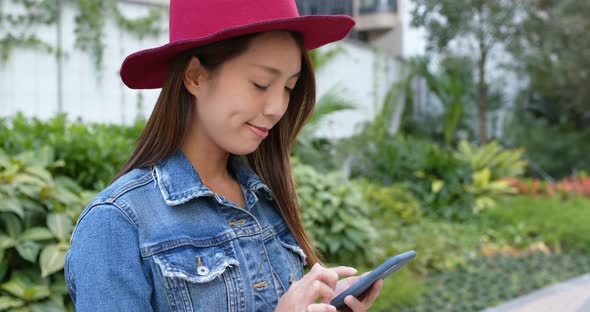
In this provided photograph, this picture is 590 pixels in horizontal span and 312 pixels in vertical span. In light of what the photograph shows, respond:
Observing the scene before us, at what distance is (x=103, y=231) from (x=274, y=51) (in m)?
0.49

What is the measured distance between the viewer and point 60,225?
2686 mm

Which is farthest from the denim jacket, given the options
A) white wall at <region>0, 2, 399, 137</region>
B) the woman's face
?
white wall at <region>0, 2, 399, 137</region>

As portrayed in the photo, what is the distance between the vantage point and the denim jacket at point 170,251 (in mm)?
1042

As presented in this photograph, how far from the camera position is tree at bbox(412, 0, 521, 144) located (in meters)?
10.7

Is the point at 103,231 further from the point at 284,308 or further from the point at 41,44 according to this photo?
the point at 41,44

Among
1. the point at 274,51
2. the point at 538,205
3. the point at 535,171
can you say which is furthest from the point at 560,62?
the point at 274,51

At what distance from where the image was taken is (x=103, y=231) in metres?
1.06

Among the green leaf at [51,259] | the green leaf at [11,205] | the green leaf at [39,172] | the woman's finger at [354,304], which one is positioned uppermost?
the woman's finger at [354,304]

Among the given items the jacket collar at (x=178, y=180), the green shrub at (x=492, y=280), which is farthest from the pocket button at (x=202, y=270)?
the green shrub at (x=492, y=280)

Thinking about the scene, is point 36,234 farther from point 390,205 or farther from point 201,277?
point 390,205

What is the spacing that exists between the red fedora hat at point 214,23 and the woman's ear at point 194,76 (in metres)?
0.04

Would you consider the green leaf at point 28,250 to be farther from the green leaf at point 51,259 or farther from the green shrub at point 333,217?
the green shrub at point 333,217

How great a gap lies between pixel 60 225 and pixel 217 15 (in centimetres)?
187

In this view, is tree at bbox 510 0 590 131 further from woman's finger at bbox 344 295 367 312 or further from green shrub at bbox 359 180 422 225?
woman's finger at bbox 344 295 367 312
